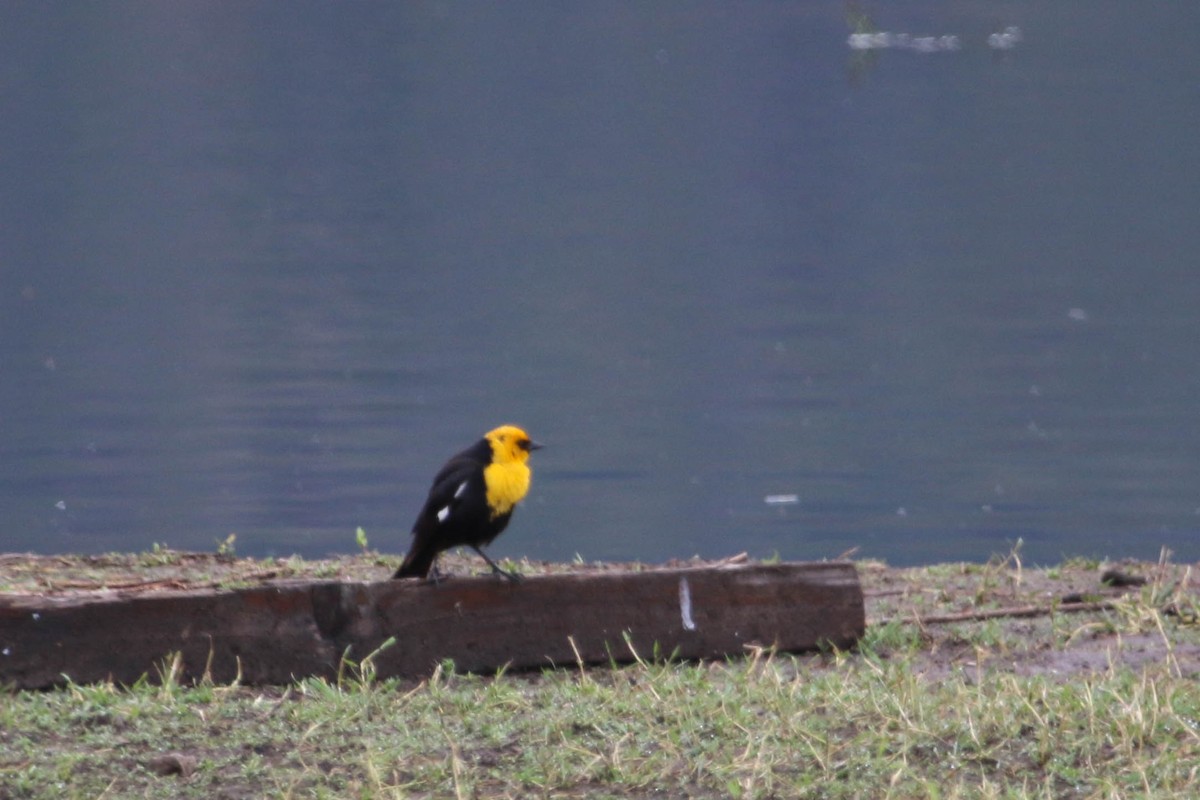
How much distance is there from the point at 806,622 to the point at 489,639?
1.14 metres

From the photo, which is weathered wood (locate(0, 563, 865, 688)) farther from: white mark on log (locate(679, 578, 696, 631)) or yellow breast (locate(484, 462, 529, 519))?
yellow breast (locate(484, 462, 529, 519))

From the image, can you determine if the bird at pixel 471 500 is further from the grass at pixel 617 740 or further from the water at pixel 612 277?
the water at pixel 612 277

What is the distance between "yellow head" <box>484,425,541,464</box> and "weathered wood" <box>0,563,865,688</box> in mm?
600

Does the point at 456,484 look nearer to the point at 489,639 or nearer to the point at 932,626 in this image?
the point at 489,639

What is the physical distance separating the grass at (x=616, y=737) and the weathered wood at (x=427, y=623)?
0.33ft

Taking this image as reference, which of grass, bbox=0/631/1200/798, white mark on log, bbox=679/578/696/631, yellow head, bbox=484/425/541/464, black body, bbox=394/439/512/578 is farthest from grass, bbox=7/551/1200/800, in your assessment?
yellow head, bbox=484/425/541/464

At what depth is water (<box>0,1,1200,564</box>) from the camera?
16547 mm

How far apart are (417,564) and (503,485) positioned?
39 centimetres

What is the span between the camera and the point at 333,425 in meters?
19.3

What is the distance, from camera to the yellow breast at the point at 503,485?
6.12 meters

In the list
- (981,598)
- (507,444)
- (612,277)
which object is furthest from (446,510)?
(612,277)

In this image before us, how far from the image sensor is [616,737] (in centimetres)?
Result: 471

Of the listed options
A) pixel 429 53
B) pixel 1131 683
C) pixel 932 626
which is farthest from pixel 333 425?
pixel 429 53

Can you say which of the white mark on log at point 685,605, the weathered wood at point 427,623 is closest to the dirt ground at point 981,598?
the weathered wood at point 427,623
